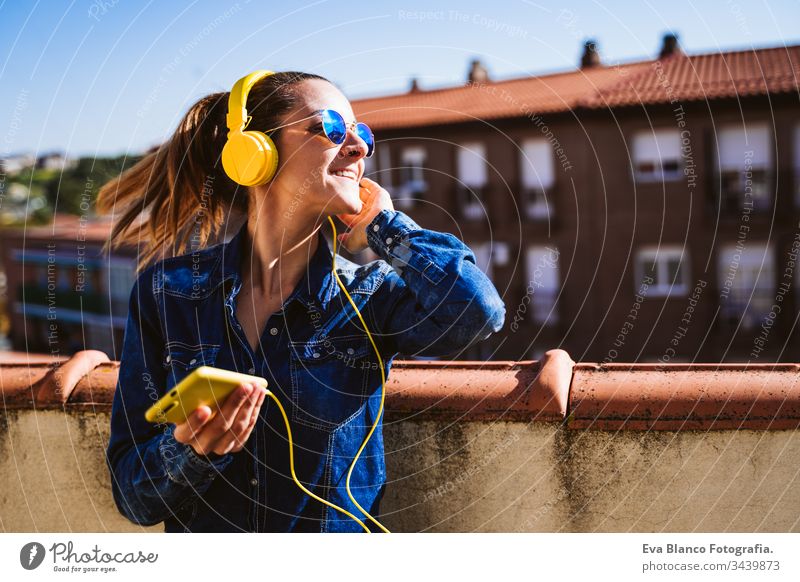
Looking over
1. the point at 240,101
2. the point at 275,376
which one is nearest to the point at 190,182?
the point at 240,101

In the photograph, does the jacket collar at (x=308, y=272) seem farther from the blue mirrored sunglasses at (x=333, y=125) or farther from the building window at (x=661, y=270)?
the building window at (x=661, y=270)

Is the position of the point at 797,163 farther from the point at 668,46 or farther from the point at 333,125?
the point at 333,125

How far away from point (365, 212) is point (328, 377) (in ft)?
1.10

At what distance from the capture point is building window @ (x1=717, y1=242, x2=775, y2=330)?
1328 cm

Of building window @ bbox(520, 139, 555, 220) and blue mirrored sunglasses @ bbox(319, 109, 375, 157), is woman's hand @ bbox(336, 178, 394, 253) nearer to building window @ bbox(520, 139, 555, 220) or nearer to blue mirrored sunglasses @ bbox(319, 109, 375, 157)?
blue mirrored sunglasses @ bbox(319, 109, 375, 157)

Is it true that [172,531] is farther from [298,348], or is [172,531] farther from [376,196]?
[376,196]

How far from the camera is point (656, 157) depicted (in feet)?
43.4

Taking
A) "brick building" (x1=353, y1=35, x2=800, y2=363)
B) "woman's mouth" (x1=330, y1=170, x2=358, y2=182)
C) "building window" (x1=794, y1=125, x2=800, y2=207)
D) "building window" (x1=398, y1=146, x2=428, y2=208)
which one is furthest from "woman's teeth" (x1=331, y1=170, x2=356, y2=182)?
"building window" (x1=794, y1=125, x2=800, y2=207)

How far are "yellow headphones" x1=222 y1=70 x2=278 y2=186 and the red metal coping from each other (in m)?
0.53

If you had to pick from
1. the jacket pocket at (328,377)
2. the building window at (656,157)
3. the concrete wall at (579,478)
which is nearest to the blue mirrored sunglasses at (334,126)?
the jacket pocket at (328,377)

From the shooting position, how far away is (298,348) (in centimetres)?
169

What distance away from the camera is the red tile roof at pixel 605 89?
11.2 m

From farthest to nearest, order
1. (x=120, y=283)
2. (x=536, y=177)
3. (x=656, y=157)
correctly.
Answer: (x=120, y=283), (x=536, y=177), (x=656, y=157)
